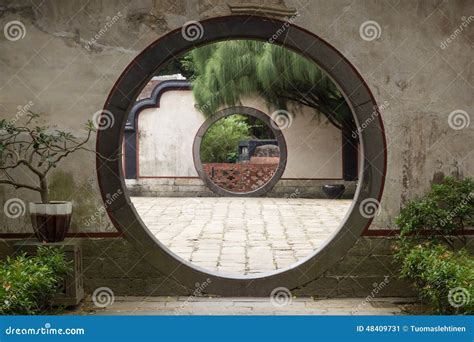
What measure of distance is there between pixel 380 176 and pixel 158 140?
12429 mm

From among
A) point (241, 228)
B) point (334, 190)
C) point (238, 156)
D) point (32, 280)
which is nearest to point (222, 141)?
point (238, 156)

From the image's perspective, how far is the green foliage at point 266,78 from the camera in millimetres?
14086

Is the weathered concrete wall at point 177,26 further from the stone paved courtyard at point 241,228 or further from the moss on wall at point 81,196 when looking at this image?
the stone paved courtyard at point 241,228

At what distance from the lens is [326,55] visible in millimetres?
5727

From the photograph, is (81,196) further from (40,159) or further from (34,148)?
(34,148)

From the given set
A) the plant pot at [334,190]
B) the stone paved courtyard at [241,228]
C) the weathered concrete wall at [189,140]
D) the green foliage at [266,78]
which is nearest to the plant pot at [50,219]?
the stone paved courtyard at [241,228]

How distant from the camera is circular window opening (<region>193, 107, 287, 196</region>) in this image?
16828 mm

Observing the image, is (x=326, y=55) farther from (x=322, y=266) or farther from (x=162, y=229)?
(x=162, y=229)

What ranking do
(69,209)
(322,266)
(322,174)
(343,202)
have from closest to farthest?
(69,209), (322,266), (343,202), (322,174)

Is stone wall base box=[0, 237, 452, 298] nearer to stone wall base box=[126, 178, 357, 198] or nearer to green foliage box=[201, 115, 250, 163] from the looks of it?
stone wall base box=[126, 178, 357, 198]

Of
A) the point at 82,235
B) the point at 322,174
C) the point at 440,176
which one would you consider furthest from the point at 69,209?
the point at 322,174

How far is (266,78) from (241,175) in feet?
12.2

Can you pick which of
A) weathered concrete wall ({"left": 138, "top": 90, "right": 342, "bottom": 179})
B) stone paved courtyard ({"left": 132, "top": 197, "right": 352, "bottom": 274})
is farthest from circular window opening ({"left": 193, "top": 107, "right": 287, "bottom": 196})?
stone paved courtyard ({"left": 132, "top": 197, "right": 352, "bottom": 274})

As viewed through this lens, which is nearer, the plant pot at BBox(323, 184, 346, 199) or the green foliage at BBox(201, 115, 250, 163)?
the plant pot at BBox(323, 184, 346, 199)
